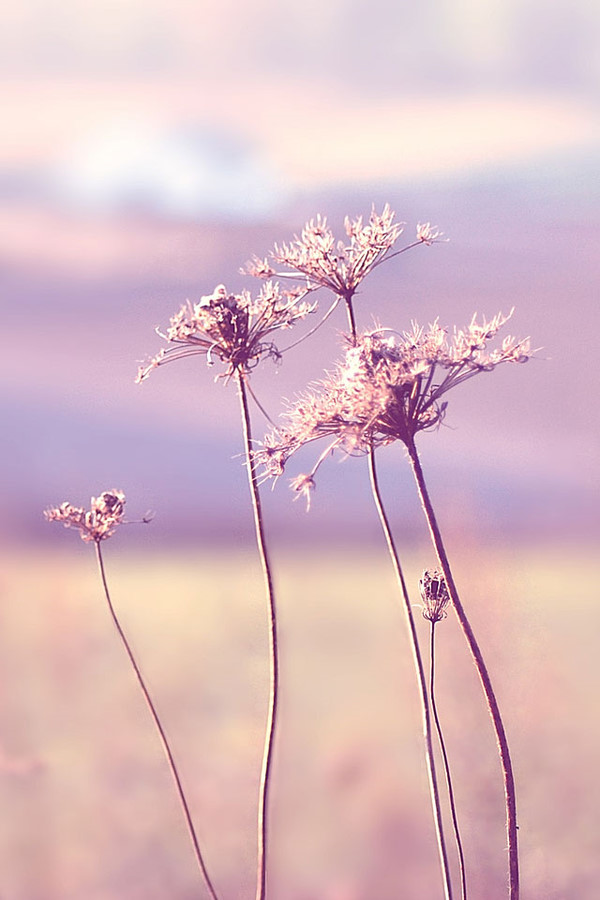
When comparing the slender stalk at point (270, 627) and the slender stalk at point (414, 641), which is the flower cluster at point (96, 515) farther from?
the slender stalk at point (414, 641)

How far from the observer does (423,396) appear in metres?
2.74

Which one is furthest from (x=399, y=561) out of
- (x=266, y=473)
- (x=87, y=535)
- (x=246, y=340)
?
(x=87, y=535)

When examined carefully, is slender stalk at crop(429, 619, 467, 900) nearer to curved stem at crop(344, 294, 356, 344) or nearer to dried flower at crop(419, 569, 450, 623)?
dried flower at crop(419, 569, 450, 623)

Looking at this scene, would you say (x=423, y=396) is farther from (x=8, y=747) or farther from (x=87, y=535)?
(x=8, y=747)

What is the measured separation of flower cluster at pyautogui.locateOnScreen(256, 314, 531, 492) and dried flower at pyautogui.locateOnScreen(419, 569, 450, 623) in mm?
460

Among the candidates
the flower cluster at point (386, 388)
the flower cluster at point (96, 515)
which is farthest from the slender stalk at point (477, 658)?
the flower cluster at point (96, 515)

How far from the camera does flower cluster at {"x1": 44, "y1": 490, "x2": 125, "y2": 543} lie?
3.21m

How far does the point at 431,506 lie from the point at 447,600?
452 millimetres

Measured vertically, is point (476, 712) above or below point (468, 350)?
below

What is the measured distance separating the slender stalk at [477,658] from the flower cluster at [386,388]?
94 millimetres

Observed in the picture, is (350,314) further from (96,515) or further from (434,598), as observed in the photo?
(96,515)

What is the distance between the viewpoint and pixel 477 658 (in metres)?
2.71

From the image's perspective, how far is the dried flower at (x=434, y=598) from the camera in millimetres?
3029

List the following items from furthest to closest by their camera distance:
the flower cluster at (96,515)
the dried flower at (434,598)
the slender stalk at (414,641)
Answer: the flower cluster at (96,515), the dried flower at (434,598), the slender stalk at (414,641)
